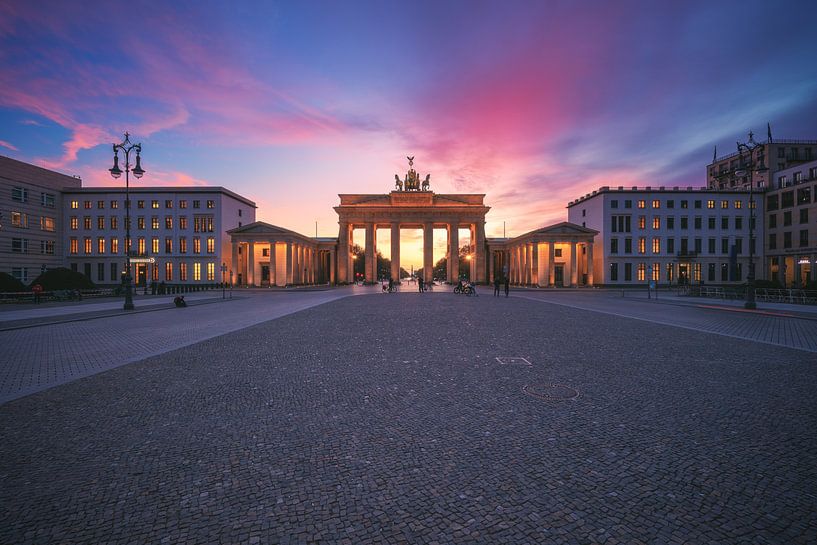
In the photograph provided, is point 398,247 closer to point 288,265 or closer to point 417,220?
point 417,220

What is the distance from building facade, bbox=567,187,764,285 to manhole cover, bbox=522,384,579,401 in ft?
223

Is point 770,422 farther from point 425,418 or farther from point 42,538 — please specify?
point 42,538

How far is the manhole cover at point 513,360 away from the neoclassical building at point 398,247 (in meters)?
55.9

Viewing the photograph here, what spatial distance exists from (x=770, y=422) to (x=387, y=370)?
647 cm

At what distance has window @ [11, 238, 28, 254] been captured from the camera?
5076 cm

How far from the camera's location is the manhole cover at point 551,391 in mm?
6422

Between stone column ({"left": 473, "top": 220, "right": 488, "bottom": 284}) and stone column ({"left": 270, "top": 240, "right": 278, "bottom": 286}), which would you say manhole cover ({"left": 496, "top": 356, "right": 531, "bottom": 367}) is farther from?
stone column ({"left": 473, "top": 220, "right": 488, "bottom": 284})

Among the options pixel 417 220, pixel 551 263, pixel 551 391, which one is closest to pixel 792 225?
pixel 551 263

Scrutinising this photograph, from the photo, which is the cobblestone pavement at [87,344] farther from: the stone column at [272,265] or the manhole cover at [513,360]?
the stone column at [272,265]

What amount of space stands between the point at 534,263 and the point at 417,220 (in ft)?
84.6

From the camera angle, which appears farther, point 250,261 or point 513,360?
point 250,261

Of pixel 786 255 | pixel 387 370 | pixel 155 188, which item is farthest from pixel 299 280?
pixel 786 255

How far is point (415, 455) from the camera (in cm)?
433

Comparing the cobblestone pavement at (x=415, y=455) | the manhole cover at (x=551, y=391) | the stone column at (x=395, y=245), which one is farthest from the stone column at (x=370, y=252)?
the manhole cover at (x=551, y=391)
